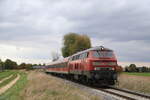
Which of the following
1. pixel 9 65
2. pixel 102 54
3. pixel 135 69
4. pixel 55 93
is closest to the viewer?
pixel 55 93

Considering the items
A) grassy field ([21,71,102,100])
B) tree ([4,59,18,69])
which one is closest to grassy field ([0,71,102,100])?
grassy field ([21,71,102,100])

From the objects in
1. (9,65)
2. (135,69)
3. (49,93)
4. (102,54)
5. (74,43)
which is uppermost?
(74,43)

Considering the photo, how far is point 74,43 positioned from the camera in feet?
339

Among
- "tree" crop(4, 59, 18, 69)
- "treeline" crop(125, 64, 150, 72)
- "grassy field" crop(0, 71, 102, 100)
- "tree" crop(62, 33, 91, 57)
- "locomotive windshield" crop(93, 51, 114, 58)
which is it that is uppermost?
"tree" crop(62, 33, 91, 57)

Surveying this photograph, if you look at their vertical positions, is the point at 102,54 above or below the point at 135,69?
above

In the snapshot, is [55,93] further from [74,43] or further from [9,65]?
[9,65]

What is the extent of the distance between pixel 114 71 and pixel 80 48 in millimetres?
74107

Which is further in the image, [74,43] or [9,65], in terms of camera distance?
[9,65]

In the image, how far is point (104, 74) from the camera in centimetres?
2286

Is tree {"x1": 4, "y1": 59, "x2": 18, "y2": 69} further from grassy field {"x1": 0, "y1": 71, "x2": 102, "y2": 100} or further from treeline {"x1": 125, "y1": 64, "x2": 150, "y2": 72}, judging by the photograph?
grassy field {"x1": 0, "y1": 71, "x2": 102, "y2": 100}

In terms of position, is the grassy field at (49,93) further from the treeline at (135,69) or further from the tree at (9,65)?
the tree at (9,65)

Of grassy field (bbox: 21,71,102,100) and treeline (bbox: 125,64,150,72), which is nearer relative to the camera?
grassy field (bbox: 21,71,102,100)

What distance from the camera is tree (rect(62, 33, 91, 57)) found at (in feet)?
320

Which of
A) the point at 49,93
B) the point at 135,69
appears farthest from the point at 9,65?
the point at 49,93
